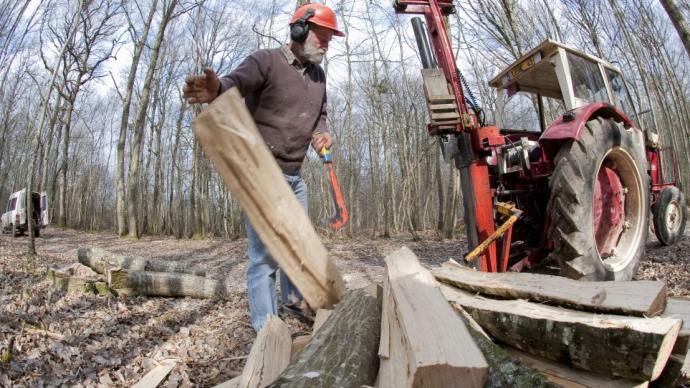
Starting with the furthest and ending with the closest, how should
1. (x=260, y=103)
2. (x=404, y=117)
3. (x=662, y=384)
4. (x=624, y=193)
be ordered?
(x=404, y=117), (x=624, y=193), (x=260, y=103), (x=662, y=384)

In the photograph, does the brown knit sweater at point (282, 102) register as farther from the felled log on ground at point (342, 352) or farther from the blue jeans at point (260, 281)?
the felled log on ground at point (342, 352)

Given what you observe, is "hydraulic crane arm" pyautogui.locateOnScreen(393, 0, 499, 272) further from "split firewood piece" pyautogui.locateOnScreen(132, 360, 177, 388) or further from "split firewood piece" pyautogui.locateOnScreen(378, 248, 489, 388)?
"split firewood piece" pyautogui.locateOnScreen(132, 360, 177, 388)

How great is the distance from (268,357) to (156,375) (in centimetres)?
86

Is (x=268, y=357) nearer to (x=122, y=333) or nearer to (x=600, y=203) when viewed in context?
(x=122, y=333)

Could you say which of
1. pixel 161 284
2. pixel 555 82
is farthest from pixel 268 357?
pixel 555 82

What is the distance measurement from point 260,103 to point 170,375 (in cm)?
178

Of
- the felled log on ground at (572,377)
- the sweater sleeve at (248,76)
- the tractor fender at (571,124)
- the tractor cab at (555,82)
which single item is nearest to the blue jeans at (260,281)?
the sweater sleeve at (248,76)

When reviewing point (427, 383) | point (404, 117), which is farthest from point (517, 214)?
point (404, 117)

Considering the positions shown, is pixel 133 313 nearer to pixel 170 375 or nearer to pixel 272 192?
pixel 170 375

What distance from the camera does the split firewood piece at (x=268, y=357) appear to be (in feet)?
5.49

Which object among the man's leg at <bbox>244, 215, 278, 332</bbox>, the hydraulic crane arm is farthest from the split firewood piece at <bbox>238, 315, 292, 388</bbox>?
the hydraulic crane arm

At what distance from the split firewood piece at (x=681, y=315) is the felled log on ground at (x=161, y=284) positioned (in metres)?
3.69

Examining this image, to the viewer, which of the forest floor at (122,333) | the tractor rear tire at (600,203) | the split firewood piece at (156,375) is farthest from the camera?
the tractor rear tire at (600,203)

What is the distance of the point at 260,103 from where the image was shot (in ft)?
9.23
